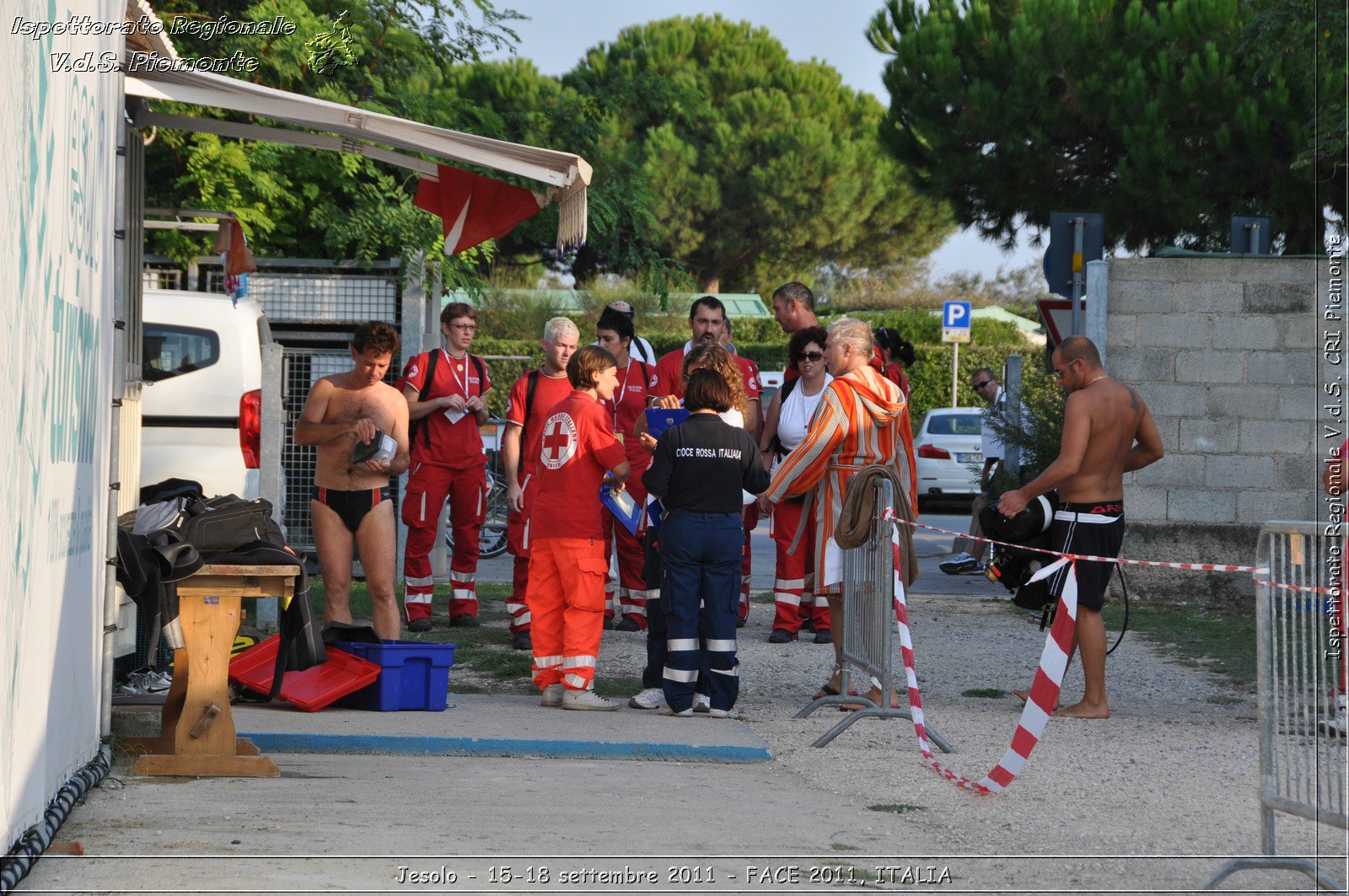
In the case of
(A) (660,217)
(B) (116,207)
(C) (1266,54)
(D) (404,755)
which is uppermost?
(A) (660,217)

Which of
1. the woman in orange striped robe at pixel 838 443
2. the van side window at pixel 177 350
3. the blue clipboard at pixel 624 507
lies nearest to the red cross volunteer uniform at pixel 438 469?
the van side window at pixel 177 350

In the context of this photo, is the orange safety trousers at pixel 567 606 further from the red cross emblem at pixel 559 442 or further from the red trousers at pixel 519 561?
the red trousers at pixel 519 561

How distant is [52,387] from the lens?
15.0 feet

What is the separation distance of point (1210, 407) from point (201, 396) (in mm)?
7785

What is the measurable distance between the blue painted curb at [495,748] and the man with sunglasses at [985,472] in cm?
682

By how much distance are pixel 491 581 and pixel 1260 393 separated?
21.7 ft

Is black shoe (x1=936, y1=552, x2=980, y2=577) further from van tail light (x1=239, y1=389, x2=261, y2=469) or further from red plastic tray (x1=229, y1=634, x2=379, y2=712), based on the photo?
red plastic tray (x1=229, y1=634, x2=379, y2=712)

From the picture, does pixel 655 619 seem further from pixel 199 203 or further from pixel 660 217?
pixel 660 217

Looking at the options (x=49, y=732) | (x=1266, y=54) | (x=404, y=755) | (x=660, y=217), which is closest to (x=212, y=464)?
(x=404, y=755)

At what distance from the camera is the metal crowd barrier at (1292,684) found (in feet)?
15.1

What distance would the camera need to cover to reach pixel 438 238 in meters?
12.4

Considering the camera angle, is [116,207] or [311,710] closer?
[116,207]

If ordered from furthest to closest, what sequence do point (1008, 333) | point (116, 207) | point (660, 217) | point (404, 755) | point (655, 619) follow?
1. point (660, 217)
2. point (1008, 333)
3. point (655, 619)
4. point (404, 755)
5. point (116, 207)

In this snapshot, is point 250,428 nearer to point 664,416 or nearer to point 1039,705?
point 664,416
